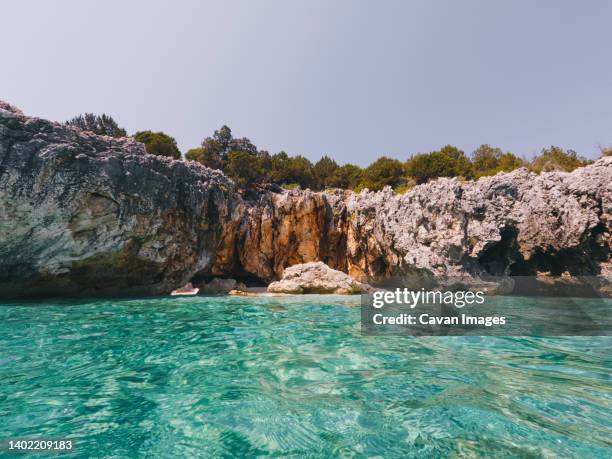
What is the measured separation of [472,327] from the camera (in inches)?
312

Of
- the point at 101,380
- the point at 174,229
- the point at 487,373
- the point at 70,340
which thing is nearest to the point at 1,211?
the point at 174,229

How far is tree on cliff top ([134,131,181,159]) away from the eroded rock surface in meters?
21.1

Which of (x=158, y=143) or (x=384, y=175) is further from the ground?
(x=158, y=143)

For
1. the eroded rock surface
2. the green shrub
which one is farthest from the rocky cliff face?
the green shrub

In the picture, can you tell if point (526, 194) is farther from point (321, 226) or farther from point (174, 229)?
point (174, 229)

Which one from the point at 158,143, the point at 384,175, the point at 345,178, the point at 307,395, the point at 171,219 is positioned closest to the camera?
the point at 307,395

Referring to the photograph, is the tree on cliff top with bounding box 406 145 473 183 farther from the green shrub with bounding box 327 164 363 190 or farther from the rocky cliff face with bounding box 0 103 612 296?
the rocky cliff face with bounding box 0 103 612 296

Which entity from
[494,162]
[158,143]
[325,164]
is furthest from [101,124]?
[494,162]

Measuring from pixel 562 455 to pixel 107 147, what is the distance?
19.7m

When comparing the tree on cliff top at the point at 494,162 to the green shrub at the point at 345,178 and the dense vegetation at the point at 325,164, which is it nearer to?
the dense vegetation at the point at 325,164

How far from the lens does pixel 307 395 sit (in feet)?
12.5

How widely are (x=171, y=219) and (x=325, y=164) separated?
3207 cm

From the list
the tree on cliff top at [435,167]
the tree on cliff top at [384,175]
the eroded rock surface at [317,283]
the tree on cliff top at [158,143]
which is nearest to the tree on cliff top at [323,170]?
the tree on cliff top at [384,175]

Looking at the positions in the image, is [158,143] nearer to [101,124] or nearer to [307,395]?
[101,124]
